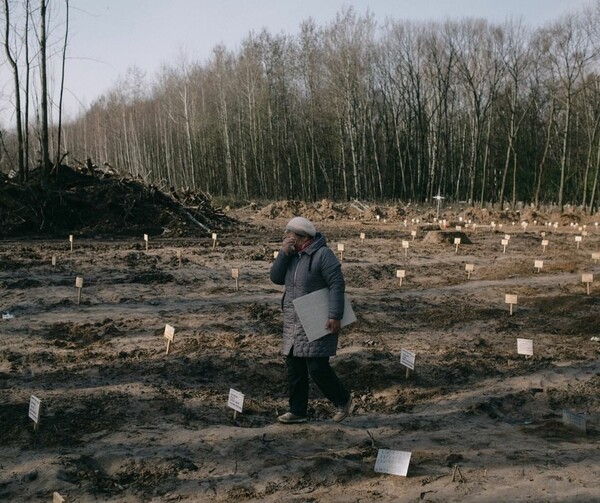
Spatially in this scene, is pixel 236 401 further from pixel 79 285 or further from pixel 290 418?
pixel 79 285

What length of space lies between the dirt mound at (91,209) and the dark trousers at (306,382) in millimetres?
11928

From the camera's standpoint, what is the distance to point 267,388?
5.78m

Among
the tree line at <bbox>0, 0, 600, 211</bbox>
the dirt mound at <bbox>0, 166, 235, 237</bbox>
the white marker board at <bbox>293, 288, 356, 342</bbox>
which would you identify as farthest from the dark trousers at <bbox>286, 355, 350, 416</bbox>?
the tree line at <bbox>0, 0, 600, 211</bbox>

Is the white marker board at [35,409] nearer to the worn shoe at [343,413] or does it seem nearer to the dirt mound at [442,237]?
the worn shoe at [343,413]

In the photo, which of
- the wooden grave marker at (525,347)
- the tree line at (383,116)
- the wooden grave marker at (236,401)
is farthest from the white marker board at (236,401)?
the tree line at (383,116)

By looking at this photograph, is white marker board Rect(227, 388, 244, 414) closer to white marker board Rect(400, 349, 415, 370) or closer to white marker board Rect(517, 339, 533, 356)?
white marker board Rect(400, 349, 415, 370)

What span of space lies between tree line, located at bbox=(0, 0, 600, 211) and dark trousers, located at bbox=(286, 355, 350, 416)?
30.7 metres

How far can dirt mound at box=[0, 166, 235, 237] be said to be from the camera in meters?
15.6

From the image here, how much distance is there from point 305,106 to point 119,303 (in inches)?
1400

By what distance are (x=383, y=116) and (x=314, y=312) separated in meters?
42.6

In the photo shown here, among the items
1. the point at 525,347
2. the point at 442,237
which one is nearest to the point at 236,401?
the point at 525,347

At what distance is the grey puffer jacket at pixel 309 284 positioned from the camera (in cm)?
457

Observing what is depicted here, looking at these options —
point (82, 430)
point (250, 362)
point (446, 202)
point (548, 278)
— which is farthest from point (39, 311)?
point (446, 202)

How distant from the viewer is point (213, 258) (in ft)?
39.6
